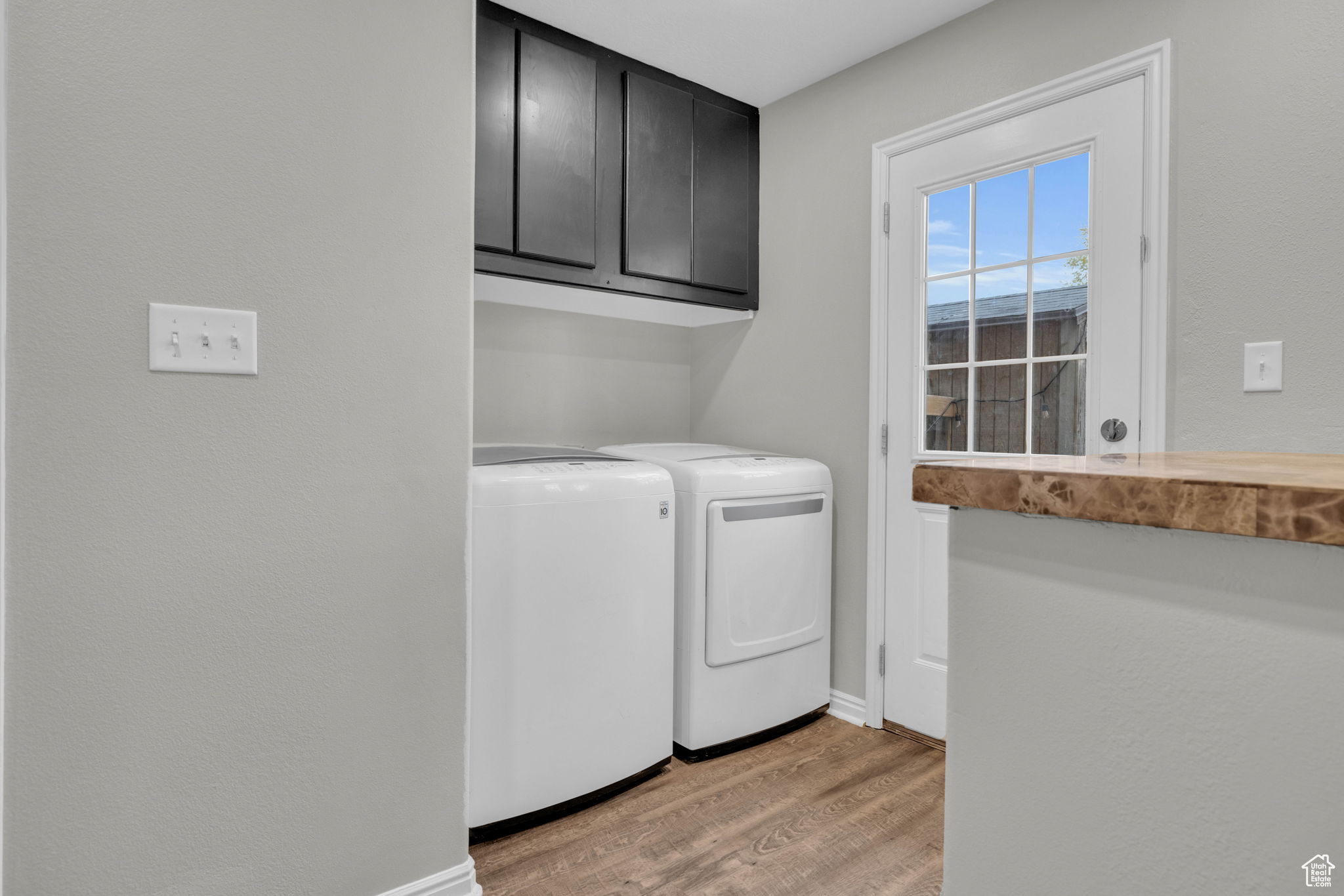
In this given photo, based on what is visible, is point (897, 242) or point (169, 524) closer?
point (169, 524)

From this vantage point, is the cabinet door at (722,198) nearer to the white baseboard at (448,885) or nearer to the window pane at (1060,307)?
the window pane at (1060,307)

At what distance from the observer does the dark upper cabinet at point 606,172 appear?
2.07 metres

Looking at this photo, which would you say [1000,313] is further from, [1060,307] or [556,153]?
[556,153]

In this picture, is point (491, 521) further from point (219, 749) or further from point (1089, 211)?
point (1089, 211)

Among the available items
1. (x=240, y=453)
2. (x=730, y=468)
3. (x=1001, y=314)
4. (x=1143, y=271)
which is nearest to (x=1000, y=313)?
(x=1001, y=314)

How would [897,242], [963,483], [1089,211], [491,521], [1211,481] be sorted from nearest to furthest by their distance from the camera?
[1211,481] < [963,483] < [491,521] < [1089,211] < [897,242]

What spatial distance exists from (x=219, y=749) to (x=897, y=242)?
227cm

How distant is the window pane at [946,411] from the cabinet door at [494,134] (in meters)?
1.42

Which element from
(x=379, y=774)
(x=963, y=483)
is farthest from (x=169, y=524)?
(x=963, y=483)

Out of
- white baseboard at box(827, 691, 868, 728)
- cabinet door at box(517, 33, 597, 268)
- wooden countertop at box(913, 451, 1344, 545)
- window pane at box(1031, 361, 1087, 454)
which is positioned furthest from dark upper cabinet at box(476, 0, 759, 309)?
wooden countertop at box(913, 451, 1344, 545)

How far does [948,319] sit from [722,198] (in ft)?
3.22

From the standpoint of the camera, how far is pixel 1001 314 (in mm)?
2100

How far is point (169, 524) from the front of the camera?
118 centimetres

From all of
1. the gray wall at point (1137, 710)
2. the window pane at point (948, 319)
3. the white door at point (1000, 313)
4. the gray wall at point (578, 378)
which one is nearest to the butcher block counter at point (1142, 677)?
the gray wall at point (1137, 710)
